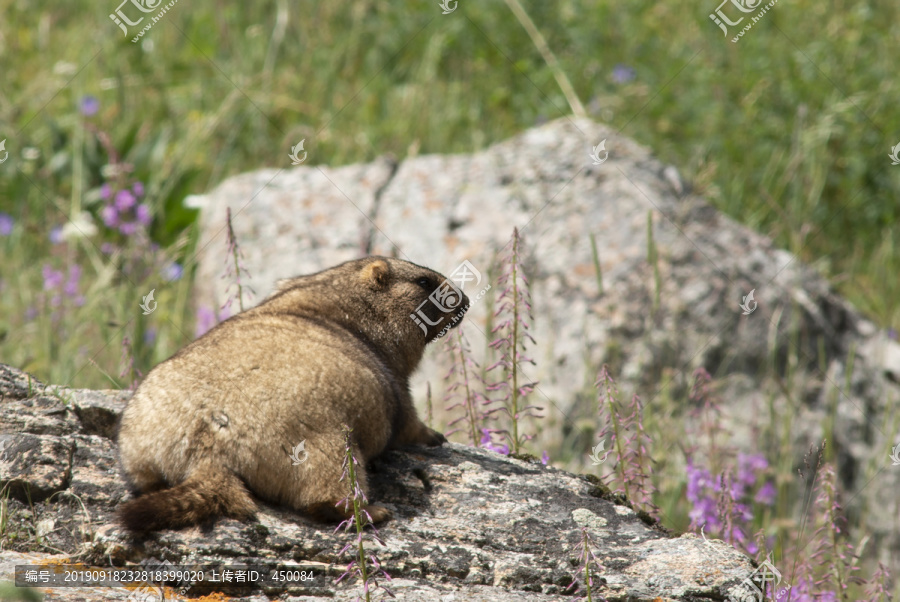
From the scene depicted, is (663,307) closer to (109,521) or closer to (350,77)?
(109,521)

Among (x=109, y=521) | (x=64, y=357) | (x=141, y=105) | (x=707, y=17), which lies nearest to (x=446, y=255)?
(x=64, y=357)

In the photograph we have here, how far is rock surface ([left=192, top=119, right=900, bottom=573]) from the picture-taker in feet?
22.0

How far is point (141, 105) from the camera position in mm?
10195

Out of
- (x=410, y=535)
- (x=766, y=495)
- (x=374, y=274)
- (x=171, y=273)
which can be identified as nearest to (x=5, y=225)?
(x=171, y=273)

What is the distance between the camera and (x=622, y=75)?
10.5 m

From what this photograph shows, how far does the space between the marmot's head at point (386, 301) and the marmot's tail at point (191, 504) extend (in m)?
1.32

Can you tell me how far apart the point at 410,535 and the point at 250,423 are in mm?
758

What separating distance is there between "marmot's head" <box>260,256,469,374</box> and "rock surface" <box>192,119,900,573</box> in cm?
160

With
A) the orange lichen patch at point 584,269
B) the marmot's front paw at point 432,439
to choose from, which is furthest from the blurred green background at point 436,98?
the marmot's front paw at point 432,439

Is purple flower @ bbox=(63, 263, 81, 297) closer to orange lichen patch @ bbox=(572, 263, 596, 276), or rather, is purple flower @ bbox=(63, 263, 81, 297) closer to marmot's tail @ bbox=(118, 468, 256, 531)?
orange lichen patch @ bbox=(572, 263, 596, 276)

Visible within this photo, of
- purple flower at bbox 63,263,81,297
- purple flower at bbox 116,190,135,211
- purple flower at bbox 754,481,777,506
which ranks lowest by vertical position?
purple flower at bbox 754,481,777,506

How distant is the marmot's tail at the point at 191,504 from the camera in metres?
2.97

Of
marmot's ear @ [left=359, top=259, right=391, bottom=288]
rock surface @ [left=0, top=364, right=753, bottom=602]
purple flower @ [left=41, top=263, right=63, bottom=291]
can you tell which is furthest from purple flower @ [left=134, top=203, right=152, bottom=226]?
rock surface @ [left=0, top=364, right=753, bottom=602]

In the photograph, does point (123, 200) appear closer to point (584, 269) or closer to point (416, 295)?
point (416, 295)
